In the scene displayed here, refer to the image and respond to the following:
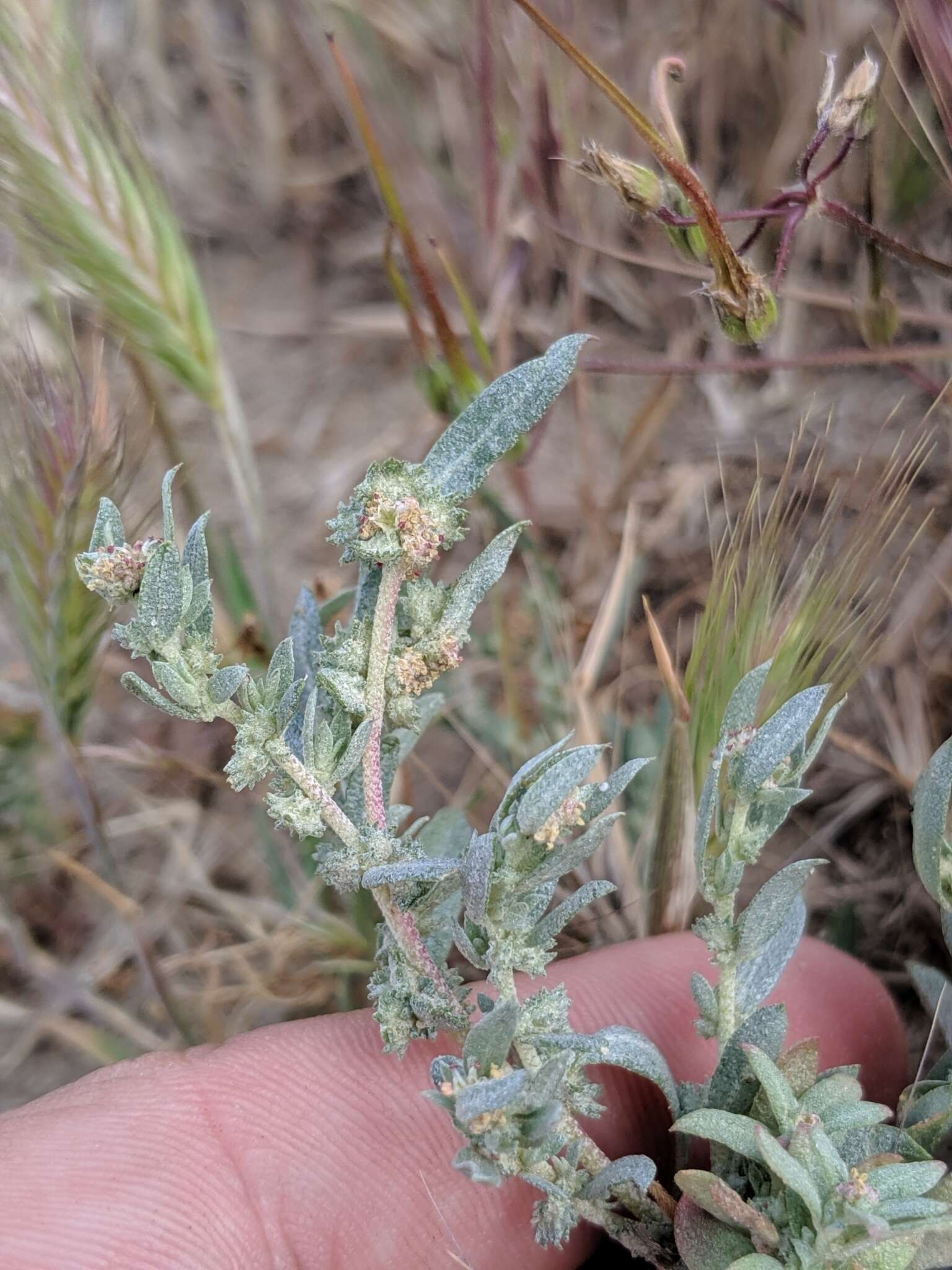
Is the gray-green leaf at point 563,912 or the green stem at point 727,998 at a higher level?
the gray-green leaf at point 563,912

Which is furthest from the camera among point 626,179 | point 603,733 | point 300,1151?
point 603,733

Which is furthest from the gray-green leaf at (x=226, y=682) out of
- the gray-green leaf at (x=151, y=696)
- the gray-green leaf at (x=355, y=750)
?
the gray-green leaf at (x=355, y=750)

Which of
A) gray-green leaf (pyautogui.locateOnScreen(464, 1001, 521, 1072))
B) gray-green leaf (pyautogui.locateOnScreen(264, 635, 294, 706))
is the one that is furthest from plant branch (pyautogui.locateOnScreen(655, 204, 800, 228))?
gray-green leaf (pyautogui.locateOnScreen(464, 1001, 521, 1072))

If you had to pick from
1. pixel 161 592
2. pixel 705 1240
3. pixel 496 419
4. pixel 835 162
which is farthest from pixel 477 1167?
pixel 835 162

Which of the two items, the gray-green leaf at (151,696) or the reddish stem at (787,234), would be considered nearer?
the gray-green leaf at (151,696)

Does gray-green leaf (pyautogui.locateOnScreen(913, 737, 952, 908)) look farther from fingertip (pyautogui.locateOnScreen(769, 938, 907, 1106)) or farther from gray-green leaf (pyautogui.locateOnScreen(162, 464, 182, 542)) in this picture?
gray-green leaf (pyautogui.locateOnScreen(162, 464, 182, 542))

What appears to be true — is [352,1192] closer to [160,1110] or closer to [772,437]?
[160,1110]

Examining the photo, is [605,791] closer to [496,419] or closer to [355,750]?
[355,750]

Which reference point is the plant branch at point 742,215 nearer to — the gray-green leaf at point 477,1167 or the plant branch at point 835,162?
the plant branch at point 835,162

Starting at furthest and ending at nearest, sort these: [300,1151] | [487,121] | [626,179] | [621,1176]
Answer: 1. [487,121]
2. [300,1151]
3. [626,179]
4. [621,1176]
